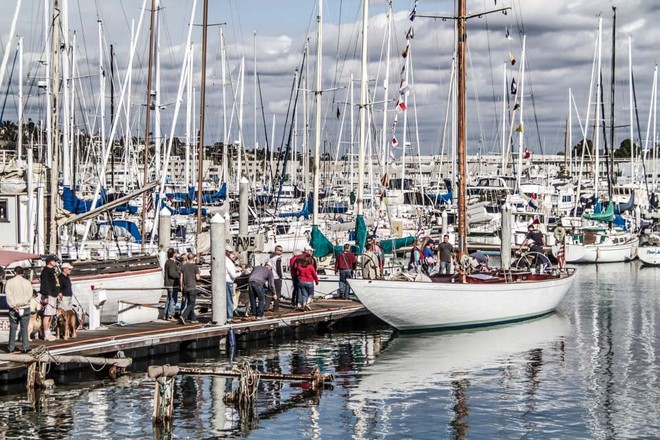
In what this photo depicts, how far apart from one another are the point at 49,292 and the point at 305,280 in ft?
26.6

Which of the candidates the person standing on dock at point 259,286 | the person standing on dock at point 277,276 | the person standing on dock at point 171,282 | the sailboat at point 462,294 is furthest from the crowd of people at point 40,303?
the sailboat at point 462,294

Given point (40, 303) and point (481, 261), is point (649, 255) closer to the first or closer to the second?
point (481, 261)

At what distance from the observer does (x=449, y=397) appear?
847 inches

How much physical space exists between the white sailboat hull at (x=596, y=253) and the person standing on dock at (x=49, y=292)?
40170 millimetres

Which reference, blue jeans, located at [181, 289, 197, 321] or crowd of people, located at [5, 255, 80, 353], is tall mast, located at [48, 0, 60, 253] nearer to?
crowd of people, located at [5, 255, 80, 353]

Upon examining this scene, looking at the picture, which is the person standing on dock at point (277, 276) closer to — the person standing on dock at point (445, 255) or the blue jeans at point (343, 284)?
the blue jeans at point (343, 284)

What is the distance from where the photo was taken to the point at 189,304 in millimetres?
26578

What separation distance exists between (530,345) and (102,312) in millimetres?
11144

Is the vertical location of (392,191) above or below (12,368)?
above

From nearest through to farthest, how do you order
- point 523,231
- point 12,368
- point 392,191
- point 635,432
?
1. point 635,432
2. point 12,368
3. point 523,231
4. point 392,191

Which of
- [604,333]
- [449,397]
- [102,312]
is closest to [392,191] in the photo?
[604,333]

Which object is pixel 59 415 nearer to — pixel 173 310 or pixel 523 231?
pixel 173 310

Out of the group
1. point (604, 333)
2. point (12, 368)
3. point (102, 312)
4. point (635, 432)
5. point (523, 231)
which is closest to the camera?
point (635, 432)

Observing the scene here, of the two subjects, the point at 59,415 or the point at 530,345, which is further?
the point at 530,345
